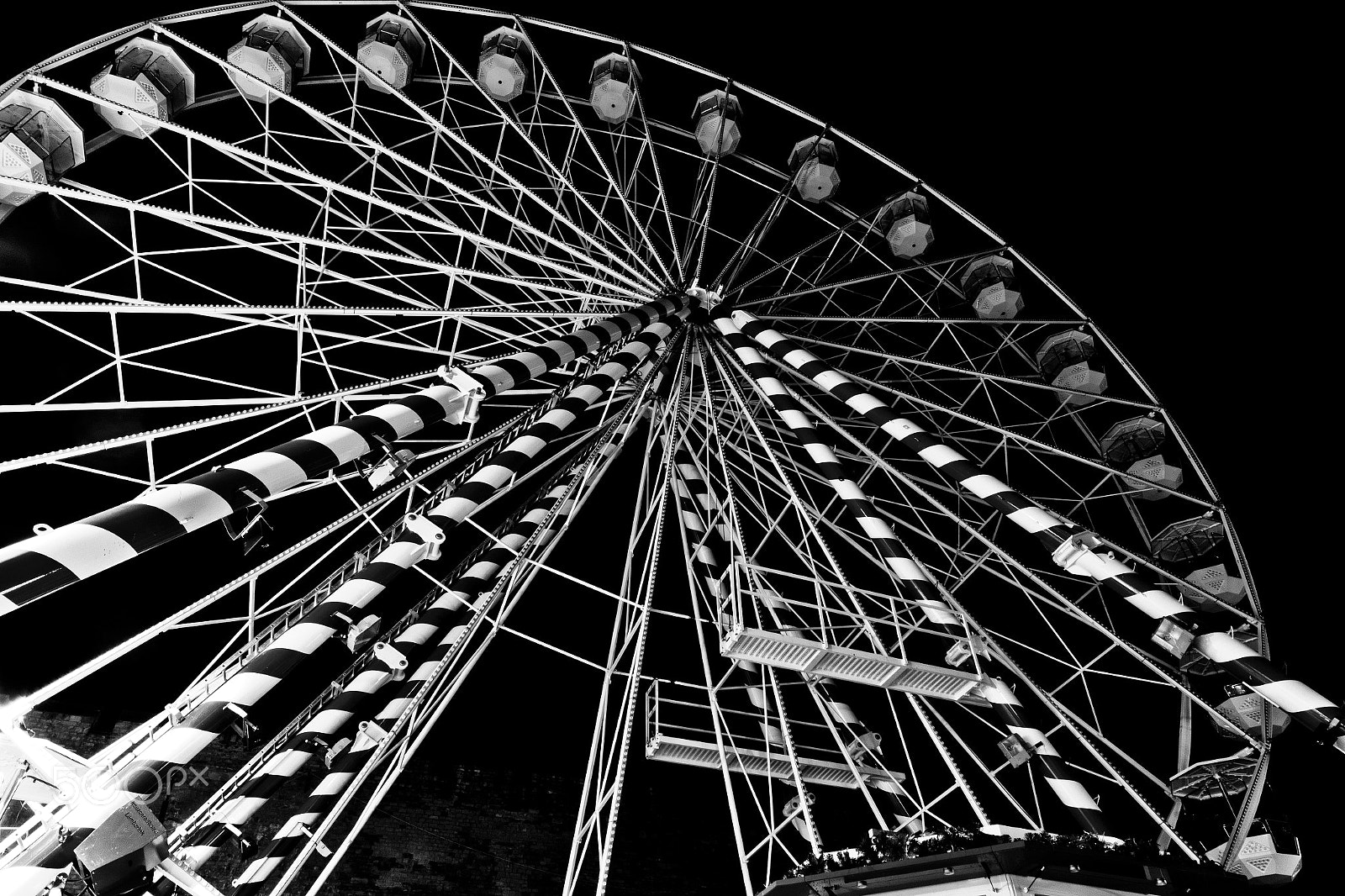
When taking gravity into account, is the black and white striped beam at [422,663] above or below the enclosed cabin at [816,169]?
below

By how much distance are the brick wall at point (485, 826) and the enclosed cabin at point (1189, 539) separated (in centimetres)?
787

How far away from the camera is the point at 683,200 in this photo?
13.5 metres

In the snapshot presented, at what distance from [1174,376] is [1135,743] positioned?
18.6ft

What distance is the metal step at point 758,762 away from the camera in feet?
34.2

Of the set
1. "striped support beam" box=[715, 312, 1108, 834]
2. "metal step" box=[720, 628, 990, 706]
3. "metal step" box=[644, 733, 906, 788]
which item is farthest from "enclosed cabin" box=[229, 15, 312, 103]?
"metal step" box=[644, 733, 906, 788]

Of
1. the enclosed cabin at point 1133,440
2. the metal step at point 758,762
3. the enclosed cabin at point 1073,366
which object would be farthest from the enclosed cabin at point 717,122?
the metal step at point 758,762

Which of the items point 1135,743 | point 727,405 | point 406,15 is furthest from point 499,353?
point 1135,743

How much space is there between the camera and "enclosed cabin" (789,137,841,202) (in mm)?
11625

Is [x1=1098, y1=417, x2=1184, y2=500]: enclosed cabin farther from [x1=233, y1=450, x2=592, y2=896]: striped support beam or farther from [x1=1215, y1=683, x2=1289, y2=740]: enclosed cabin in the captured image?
[x1=233, y1=450, x2=592, y2=896]: striped support beam

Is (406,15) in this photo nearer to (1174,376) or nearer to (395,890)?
(395,890)

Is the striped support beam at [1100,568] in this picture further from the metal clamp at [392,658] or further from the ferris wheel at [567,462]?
the metal clamp at [392,658]

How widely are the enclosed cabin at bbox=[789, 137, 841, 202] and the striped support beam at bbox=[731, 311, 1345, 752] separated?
12.5 feet

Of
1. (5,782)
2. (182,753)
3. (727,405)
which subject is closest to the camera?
(5,782)

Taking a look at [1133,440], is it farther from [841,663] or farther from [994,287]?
[841,663]
